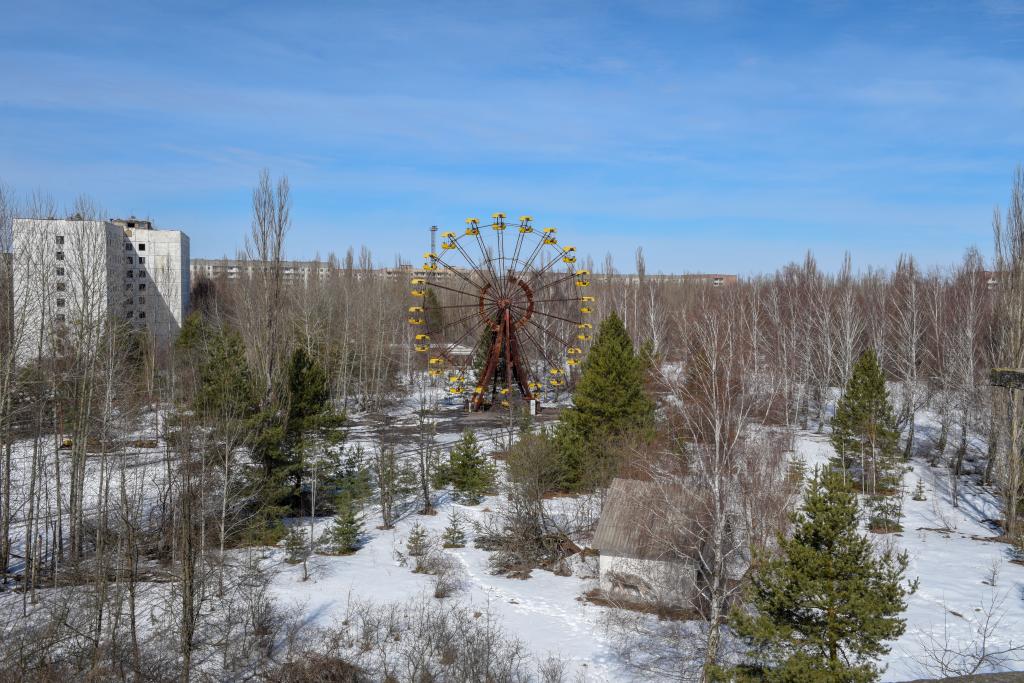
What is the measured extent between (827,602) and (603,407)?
1535 cm

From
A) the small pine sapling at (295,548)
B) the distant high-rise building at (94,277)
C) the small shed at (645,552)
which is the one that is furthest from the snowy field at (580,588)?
the distant high-rise building at (94,277)

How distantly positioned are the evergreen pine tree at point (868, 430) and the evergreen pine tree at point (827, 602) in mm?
16542

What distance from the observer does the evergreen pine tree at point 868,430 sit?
24.7 metres

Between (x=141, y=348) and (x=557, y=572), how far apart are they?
84.4 ft

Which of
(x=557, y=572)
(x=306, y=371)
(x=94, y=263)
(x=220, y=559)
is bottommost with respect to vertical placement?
(x=557, y=572)

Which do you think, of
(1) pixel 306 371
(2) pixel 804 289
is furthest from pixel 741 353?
(2) pixel 804 289

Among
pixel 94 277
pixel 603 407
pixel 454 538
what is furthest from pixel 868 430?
pixel 94 277

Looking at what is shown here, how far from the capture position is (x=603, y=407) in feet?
80.0

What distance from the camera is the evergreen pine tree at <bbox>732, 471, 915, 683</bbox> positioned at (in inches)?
350

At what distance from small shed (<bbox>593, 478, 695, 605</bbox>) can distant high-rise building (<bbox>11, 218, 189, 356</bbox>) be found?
1462cm

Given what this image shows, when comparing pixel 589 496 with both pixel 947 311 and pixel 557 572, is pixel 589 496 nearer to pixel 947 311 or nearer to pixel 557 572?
pixel 557 572

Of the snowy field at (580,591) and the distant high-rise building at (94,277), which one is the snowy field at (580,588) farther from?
the distant high-rise building at (94,277)

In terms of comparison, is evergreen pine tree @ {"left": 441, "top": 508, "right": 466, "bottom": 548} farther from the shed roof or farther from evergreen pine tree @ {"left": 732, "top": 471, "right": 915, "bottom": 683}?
evergreen pine tree @ {"left": 732, "top": 471, "right": 915, "bottom": 683}

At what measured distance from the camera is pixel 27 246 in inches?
790
